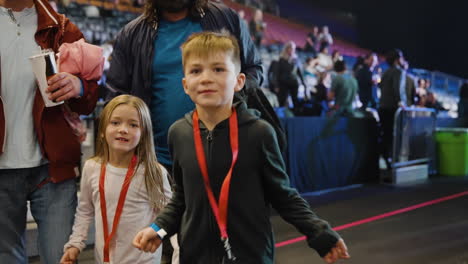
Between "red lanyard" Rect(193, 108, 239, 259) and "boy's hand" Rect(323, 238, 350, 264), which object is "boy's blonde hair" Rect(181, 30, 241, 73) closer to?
"red lanyard" Rect(193, 108, 239, 259)

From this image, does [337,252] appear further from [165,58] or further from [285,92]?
[285,92]

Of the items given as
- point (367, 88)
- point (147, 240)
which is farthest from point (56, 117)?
point (367, 88)

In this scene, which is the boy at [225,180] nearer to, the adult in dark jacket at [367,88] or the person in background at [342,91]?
the person in background at [342,91]

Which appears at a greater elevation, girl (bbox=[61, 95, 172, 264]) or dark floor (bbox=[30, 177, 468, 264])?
girl (bbox=[61, 95, 172, 264])

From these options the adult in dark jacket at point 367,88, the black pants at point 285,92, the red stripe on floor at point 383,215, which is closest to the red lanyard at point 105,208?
the red stripe on floor at point 383,215

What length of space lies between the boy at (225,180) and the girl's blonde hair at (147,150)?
1.76ft

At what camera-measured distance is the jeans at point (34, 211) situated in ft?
6.11

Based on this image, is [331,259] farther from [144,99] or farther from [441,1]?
[441,1]

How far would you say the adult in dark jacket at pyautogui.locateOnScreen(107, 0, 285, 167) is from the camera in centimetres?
212

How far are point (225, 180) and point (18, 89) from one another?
92 cm

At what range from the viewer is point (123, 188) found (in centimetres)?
204

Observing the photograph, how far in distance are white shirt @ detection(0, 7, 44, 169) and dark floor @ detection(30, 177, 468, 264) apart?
1.95 metres

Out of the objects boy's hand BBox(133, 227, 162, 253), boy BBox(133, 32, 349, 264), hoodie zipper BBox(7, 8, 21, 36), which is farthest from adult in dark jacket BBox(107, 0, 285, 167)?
boy's hand BBox(133, 227, 162, 253)

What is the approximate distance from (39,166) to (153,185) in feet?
1.48
